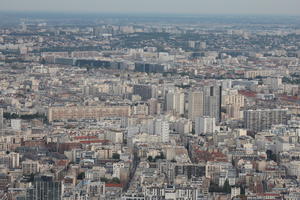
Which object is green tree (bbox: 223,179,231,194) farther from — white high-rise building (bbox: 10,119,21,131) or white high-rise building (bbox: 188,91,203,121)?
white high-rise building (bbox: 188,91,203,121)

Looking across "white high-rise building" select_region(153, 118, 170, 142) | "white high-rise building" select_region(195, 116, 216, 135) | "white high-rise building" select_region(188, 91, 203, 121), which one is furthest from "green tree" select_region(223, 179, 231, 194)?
"white high-rise building" select_region(188, 91, 203, 121)

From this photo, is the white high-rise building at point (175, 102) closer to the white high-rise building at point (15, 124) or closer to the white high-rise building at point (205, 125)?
the white high-rise building at point (205, 125)

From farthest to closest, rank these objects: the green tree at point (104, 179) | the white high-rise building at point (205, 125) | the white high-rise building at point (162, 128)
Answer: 1. the white high-rise building at point (205, 125)
2. the white high-rise building at point (162, 128)
3. the green tree at point (104, 179)

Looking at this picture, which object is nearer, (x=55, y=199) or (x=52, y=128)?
(x=55, y=199)

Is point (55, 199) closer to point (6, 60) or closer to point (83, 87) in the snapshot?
point (83, 87)

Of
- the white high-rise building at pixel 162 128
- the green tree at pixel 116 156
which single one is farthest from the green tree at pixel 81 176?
the white high-rise building at pixel 162 128

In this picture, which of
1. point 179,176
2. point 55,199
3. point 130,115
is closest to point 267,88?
point 130,115
